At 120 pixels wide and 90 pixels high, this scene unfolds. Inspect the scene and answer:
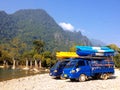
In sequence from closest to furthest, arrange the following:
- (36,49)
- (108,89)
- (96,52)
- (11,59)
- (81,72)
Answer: (108,89) < (81,72) < (96,52) < (36,49) < (11,59)

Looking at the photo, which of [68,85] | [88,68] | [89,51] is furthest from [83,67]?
[68,85]

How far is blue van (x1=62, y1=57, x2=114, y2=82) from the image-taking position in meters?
27.4

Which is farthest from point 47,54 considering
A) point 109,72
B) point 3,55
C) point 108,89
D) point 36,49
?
point 108,89

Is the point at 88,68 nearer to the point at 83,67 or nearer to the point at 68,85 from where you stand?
the point at 83,67

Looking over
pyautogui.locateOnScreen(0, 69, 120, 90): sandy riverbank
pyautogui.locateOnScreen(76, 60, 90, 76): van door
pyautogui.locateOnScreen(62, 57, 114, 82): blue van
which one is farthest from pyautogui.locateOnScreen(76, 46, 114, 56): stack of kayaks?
pyautogui.locateOnScreen(0, 69, 120, 90): sandy riverbank

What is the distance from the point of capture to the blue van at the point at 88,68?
27375 millimetres

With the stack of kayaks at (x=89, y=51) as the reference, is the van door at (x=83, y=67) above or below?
below

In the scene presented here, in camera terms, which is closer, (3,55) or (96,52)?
(96,52)

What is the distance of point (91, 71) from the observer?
28.7m

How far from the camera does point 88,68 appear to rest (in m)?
28.5

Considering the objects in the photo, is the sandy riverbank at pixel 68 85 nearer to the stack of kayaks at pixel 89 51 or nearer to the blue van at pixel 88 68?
the blue van at pixel 88 68

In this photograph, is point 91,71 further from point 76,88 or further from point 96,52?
point 76,88

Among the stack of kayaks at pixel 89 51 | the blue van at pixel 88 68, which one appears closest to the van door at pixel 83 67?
the blue van at pixel 88 68

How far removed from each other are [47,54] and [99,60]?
10598 cm
